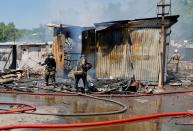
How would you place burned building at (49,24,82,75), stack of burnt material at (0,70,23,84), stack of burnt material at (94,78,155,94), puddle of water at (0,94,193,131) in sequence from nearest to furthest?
puddle of water at (0,94,193,131) < stack of burnt material at (94,78,155,94) < stack of burnt material at (0,70,23,84) < burned building at (49,24,82,75)

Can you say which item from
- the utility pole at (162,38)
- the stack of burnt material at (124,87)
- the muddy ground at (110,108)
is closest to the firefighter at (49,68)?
the stack of burnt material at (124,87)

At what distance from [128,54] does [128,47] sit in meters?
0.41

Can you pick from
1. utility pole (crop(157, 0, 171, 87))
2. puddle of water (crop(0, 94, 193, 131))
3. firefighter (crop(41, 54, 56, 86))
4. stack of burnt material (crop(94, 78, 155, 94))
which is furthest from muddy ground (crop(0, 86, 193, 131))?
firefighter (crop(41, 54, 56, 86))

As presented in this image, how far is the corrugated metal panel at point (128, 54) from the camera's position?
20.1 m

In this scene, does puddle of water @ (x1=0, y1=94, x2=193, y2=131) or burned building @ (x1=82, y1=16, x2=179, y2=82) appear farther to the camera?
burned building @ (x1=82, y1=16, x2=179, y2=82)

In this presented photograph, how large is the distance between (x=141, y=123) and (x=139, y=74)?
33.1ft

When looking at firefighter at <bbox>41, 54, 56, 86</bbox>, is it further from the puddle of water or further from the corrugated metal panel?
the corrugated metal panel

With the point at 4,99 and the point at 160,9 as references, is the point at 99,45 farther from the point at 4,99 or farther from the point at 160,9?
the point at 4,99

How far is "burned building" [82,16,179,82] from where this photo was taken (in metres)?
20.0

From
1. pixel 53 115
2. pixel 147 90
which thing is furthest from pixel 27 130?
pixel 147 90

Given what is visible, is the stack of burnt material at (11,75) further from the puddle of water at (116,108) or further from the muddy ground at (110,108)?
the puddle of water at (116,108)

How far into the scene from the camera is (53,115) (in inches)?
439

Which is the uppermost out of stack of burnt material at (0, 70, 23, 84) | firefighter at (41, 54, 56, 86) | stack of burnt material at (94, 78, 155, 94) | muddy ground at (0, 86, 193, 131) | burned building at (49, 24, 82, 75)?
burned building at (49, 24, 82, 75)

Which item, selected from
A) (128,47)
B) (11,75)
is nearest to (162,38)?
(128,47)
